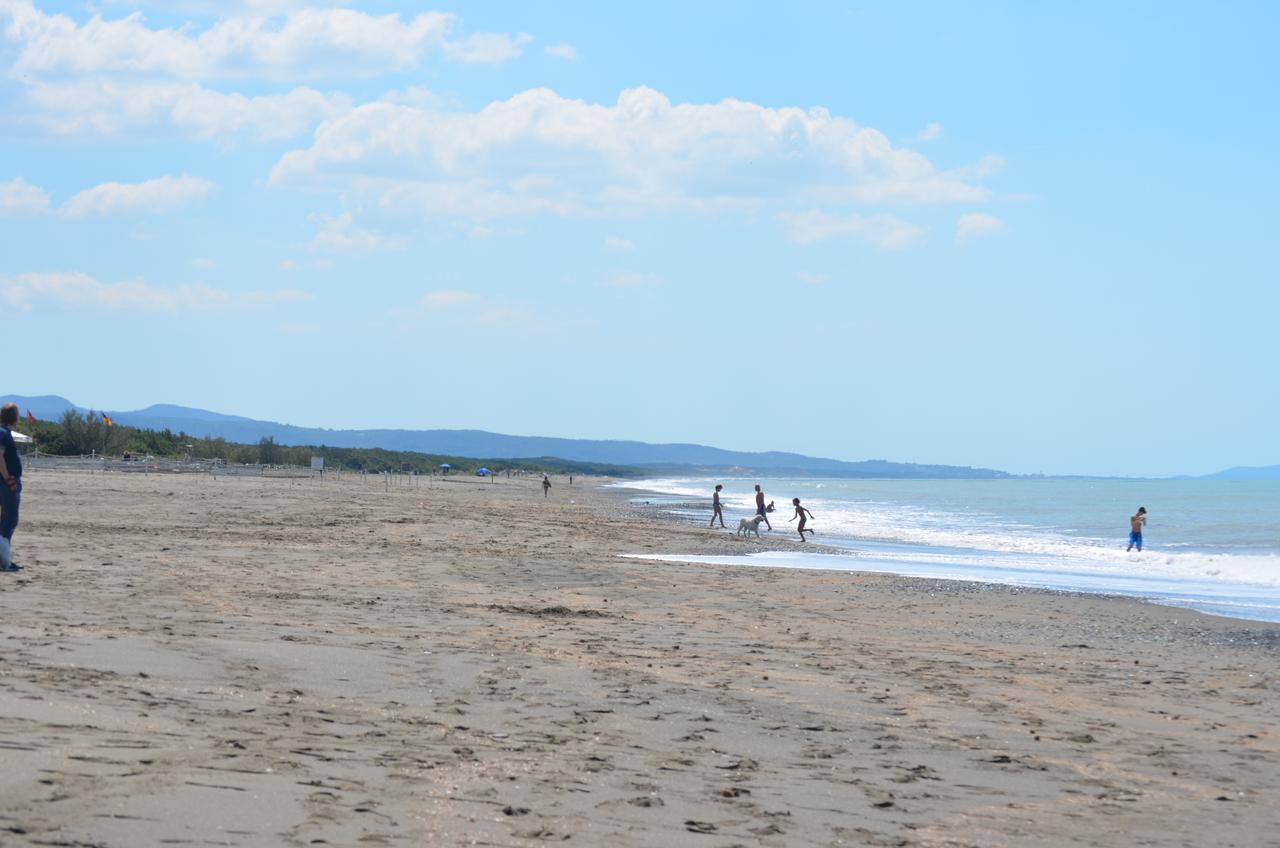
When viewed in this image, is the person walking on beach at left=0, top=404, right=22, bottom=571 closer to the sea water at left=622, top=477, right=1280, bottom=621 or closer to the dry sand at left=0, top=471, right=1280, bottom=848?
the dry sand at left=0, top=471, right=1280, bottom=848

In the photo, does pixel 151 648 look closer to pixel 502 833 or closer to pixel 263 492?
pixel 502 833

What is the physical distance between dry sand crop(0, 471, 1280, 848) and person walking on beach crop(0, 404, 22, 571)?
719 mm

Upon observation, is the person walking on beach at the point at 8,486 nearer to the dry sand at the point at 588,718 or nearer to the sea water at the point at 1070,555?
the dry sand at the point at 588,718

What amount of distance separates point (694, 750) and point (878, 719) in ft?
5.69

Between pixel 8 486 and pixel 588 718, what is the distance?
8.27 meters

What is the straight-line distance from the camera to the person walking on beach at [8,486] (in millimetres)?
12297

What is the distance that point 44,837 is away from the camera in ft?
13.3

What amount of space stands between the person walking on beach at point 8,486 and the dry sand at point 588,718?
719 millimetres

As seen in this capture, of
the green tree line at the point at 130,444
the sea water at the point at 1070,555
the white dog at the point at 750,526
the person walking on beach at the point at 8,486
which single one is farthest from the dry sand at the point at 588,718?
the green tree line at the point at 130,444

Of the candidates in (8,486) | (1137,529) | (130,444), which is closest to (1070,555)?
(1137,529)

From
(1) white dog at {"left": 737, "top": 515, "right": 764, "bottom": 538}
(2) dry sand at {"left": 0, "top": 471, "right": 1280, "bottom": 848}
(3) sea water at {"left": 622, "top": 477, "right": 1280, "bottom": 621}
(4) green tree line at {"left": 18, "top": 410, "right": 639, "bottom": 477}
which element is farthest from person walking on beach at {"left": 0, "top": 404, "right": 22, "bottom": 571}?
(4) green tree line at {"left": 18, "top": 410, "right": 639, "bottom": 477}

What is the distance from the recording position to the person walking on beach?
40.3ft

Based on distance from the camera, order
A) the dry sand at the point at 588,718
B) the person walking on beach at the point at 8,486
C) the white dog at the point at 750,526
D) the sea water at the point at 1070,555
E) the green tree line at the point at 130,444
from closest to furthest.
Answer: the dry sand at the point at 588,718 < the person walking on beach at the point at 8,486 < the sea water at the point at 1070,555 < the white dog at the point at 750,526 < the green tree line at the point at 130,444

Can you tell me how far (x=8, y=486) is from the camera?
12531 millimetres
